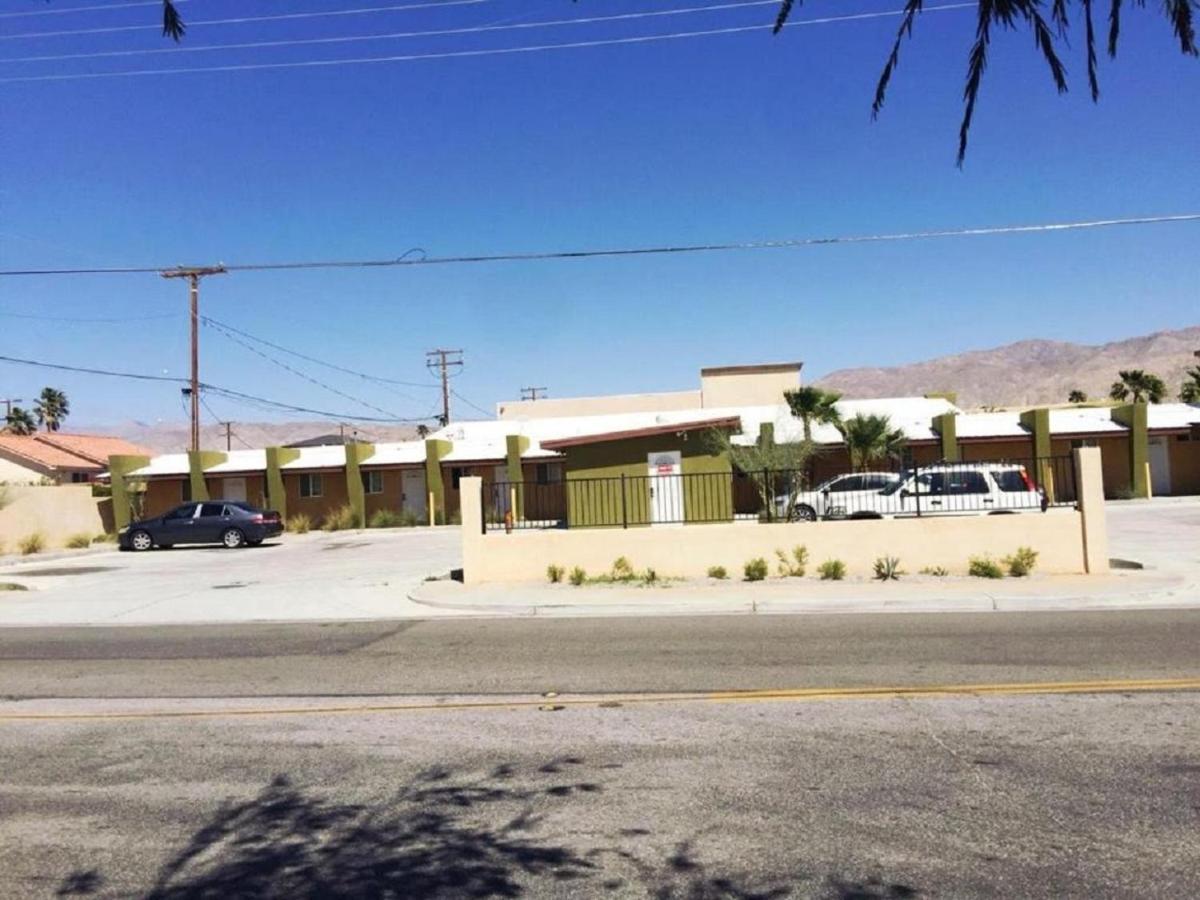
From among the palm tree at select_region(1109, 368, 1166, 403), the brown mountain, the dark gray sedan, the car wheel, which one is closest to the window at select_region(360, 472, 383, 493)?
the dark gray sedan

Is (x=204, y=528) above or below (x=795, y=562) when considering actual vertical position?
above

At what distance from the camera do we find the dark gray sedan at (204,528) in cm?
3244

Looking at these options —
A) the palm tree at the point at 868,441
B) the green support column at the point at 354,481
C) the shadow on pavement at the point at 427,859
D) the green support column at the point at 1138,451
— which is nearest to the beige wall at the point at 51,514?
Answer: the green support column at the point at 354,481

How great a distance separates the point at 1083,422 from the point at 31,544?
37.4 meters

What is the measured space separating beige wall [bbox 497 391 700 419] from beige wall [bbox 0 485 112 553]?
25.9 metres

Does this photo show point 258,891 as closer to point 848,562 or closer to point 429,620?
point 429,620

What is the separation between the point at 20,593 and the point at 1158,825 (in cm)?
1983

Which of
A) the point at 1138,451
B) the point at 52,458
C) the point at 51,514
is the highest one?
the point at 52,458

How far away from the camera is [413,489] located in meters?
42.9

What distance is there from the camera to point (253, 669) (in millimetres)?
10516

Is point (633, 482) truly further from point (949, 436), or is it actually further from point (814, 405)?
point (949, 436)

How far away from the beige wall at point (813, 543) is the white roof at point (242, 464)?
2775 cm

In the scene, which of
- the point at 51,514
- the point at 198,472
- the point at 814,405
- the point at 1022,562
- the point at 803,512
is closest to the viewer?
the point at 1022,562

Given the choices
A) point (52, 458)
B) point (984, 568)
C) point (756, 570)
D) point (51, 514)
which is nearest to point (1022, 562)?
point (984, 568)
